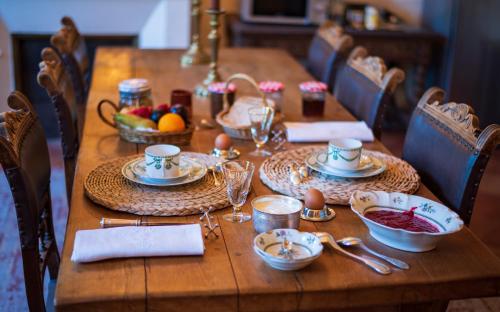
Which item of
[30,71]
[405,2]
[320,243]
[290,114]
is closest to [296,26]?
[405,2]

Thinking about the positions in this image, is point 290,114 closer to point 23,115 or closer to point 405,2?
point 23,115

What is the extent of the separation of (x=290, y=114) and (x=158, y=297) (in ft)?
4.29

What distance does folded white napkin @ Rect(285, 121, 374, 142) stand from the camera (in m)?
2.07

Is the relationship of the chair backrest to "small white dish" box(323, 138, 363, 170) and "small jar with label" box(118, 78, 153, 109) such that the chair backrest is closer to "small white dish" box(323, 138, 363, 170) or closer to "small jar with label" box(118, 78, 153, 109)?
"small white dish" box(323, 138, 363, 170)

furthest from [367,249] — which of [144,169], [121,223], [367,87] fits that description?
[367,87]

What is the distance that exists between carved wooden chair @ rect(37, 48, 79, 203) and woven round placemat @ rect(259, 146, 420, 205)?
0.79 m

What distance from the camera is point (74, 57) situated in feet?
9.50

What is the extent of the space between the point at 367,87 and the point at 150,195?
3.76 ft

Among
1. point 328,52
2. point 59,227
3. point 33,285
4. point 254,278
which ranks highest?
point 328,52

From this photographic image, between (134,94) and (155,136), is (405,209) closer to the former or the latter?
(155,136)

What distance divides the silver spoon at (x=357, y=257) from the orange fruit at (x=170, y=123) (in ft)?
2.42

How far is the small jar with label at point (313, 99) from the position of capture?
7.66 ft

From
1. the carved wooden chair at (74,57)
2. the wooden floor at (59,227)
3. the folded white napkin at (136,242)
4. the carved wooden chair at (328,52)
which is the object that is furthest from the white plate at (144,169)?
the carved wooden chair at (328,52)

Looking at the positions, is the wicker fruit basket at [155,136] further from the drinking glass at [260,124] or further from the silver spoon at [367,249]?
the silver spoon at [367,249]
